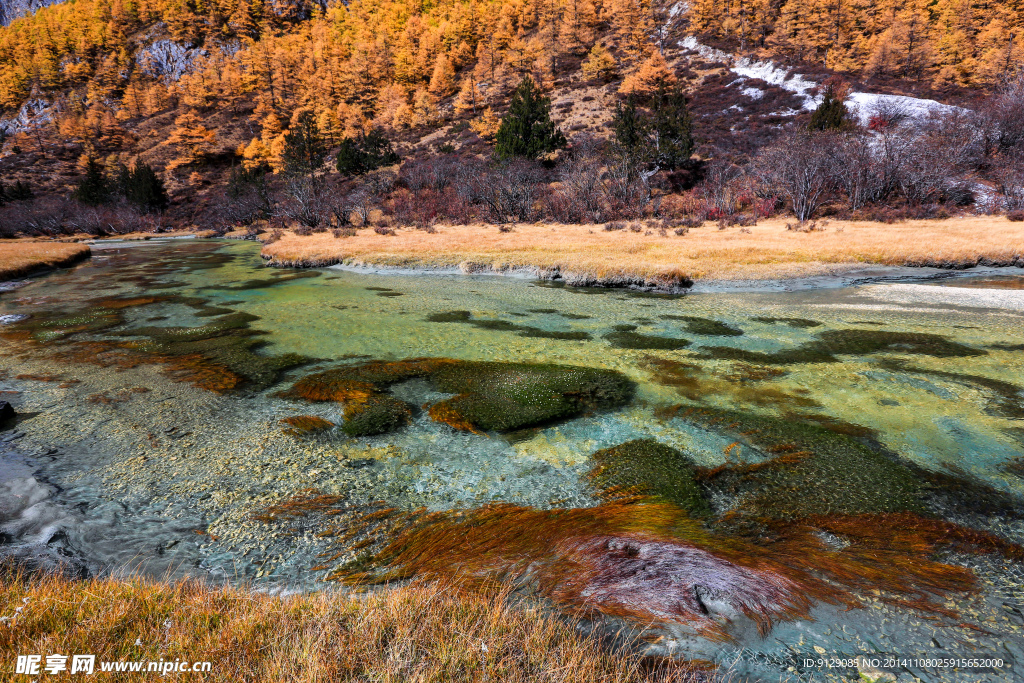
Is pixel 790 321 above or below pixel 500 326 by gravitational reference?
below

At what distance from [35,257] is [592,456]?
4009 cm

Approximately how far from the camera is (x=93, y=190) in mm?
61906

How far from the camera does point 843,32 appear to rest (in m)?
80.2

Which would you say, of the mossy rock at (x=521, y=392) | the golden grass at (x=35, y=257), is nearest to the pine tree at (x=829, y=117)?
the mossy rock at (x=521, y=392)

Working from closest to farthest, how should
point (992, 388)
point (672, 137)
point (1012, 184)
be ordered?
point (992, 388) < point (1012, 184) < point (672, 137)

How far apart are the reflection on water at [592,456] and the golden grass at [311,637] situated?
119 centimetres

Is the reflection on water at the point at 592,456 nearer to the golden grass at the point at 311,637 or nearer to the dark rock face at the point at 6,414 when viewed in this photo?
the dark rock face at the point at 6,414

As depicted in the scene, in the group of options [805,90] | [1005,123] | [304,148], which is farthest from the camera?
[304,148]

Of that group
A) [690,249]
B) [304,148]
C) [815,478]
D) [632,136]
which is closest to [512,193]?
[632,136]

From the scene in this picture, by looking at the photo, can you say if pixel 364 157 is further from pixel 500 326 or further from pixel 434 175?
pixel 500 326

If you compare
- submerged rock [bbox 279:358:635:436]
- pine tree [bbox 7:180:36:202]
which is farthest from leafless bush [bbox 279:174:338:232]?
pine tree [bbox 7:180:36:202]

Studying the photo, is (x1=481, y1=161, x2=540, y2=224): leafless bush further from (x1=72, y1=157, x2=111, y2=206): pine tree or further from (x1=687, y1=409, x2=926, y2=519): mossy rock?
(x1=72, y1=157, x2=111, y2=206): pine tree

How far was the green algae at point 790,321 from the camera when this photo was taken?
1468 centimetres

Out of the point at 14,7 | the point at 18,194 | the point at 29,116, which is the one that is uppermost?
the point at 14,7
